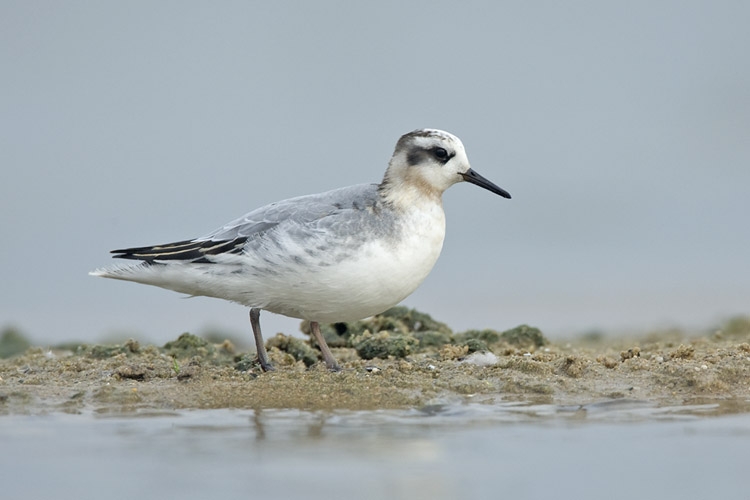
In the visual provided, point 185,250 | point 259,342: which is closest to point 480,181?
point 259,342

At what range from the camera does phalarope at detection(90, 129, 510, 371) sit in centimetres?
1032

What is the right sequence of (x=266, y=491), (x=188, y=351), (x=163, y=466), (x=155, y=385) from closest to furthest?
(x=266, y=491) → (x=163, y=466) → (x=155, y=385) → (x=188, y=351)

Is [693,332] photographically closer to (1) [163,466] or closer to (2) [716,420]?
(2) [716,420]

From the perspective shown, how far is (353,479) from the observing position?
6.93 metres

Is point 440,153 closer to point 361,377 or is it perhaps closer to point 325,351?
point 325,351

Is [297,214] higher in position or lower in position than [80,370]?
higher

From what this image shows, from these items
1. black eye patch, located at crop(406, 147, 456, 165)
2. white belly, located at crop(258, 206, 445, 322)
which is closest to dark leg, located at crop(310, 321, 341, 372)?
white belly, located at crop(258, 206, 445, 322)

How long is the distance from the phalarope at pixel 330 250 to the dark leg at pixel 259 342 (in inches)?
0.4

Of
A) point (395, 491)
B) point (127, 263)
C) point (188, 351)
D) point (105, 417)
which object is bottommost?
point (395, 491)

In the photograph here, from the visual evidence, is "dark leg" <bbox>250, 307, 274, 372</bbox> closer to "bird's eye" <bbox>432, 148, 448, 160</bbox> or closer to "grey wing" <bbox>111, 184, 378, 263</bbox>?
"grey wing" <bbox>111, 184, 378, 263</bbox>

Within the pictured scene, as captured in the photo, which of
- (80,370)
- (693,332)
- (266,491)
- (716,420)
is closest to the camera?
(266,491)

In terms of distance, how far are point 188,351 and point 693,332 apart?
25.9 ft

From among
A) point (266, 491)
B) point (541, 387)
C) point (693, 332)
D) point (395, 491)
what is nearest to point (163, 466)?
point (266, 491)

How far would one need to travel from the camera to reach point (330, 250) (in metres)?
10.3
